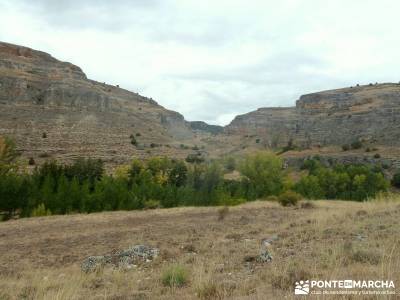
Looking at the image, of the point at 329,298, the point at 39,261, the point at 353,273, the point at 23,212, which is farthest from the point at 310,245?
the point at 23,212

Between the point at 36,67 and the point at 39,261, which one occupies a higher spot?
the point at 36,67

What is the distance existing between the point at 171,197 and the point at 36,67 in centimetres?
6442

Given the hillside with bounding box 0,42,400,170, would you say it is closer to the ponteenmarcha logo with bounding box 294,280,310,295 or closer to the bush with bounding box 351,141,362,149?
the bush with bounding box 351,141,362,149

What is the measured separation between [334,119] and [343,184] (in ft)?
153

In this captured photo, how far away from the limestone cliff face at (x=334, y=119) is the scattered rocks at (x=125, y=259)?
6980 cm

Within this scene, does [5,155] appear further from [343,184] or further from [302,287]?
[302,287]

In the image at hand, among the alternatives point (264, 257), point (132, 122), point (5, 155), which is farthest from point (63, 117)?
point (264, 257)

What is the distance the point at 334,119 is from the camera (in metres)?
94.8

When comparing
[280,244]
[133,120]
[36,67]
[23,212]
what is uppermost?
[36,67]

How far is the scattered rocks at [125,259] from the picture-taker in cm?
976

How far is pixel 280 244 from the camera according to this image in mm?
9867

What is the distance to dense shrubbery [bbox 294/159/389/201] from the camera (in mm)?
48156

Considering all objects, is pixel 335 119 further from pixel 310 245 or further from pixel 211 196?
pixel 310 245

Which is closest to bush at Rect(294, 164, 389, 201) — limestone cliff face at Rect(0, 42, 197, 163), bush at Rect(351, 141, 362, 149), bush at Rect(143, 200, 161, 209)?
bush at Rect(143, 200, 161, 209)
